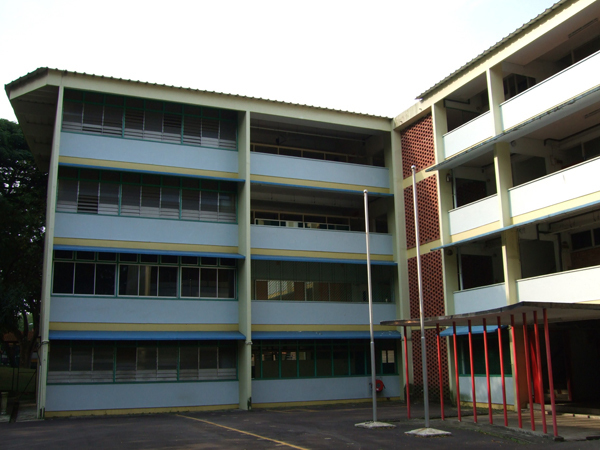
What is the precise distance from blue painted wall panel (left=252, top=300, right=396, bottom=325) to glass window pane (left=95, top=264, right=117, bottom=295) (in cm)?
555

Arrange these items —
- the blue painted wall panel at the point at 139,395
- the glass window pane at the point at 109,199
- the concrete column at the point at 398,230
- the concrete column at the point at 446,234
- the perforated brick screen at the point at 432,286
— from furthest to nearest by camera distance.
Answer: the concrete column at the point at 398,230
the perforated brick screen at the point at 432,286
the concrete column at the point at 446,234
the glass window pane at the point at 109,199
the blue painted wall panel at the point at 139,395

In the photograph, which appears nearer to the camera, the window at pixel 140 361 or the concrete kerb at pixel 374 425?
the concrete kerb at pixel 374 425

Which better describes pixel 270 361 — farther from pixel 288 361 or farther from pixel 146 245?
pixel 146 245

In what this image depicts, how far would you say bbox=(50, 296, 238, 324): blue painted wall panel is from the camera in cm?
2206


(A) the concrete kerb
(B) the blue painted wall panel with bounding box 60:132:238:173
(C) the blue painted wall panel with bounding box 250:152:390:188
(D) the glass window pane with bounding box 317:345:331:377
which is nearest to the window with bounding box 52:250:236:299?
(B) the blue painted wall panel with bounding box 60:132:238:173

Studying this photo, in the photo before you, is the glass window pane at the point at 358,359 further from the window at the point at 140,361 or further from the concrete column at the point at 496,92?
the concrete column at the point at 496,92

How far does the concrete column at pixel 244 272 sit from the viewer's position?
23.4m

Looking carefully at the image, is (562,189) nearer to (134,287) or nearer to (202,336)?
(202,336)

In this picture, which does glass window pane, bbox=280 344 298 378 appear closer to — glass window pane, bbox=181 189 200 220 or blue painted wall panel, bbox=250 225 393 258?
blue painted wall panel, bbox=250 225 393 258

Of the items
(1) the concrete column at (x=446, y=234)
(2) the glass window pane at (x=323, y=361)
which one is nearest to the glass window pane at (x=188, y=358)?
(2) the glass window pane at (x=323, y=361)

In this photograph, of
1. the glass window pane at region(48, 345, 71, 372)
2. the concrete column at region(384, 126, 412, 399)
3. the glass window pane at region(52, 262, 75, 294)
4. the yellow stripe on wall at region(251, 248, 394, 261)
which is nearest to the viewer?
the glass window pane at region(48, 345, 71, 372)

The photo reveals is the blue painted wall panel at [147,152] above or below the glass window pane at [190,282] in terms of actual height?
above

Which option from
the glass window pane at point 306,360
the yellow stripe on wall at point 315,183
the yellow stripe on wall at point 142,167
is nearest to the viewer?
the yellow stripe on wall at point 142,167

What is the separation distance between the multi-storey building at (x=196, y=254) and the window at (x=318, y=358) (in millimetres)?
57
